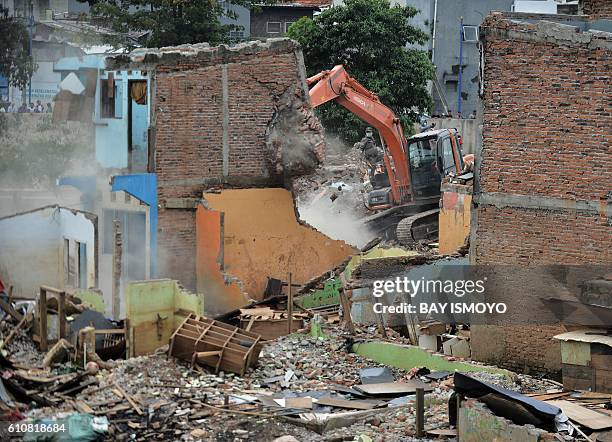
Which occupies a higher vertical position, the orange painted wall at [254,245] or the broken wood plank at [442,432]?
the orange painted wall at [254,245]

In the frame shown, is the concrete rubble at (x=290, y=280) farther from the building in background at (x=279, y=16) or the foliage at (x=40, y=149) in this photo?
the building in background at (x=279, y=16)

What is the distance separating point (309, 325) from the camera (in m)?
17.4

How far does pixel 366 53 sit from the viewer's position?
110 feet

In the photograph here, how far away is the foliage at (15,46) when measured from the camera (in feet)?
79.4

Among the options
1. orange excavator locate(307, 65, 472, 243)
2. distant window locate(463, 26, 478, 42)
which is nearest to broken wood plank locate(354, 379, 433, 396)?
orange excavator locate(307, 65, 472, 243)

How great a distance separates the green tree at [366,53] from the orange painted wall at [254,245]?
1358 cm

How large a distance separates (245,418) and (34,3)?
18.2 m

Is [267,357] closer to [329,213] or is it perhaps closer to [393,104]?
[329,213]

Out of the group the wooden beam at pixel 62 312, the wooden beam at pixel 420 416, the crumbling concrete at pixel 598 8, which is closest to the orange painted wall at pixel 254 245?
the wooden beam at pixel 62 312

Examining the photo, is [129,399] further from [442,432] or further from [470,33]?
[470,33]

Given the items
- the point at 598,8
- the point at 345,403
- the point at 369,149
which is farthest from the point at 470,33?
the point at 345,403

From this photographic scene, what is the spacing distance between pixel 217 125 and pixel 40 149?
244 inches

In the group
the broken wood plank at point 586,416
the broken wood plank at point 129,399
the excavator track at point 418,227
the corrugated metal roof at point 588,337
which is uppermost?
the excavator track at point 418,227

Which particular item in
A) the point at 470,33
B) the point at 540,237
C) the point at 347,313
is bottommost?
the point at 347,313
